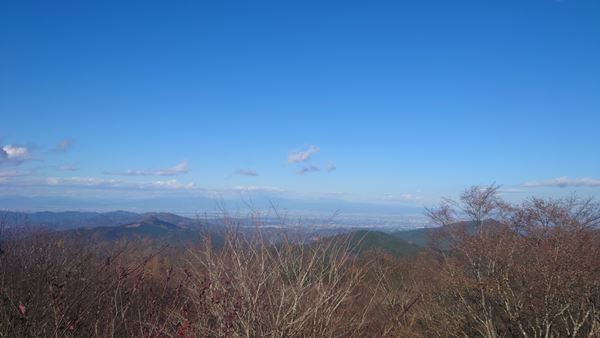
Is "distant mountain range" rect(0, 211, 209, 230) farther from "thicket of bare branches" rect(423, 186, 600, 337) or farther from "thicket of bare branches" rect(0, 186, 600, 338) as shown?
"thicket of bare branches" rect(423, 186, 600, 337)

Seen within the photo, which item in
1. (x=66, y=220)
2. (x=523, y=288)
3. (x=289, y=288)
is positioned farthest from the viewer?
(x=66, y=220)

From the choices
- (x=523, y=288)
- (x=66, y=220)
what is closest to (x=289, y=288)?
(x=523, y=288)

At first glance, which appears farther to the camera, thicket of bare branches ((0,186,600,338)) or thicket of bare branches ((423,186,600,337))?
thicket of bare branches ((423,186,600,337))

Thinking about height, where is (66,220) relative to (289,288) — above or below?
above

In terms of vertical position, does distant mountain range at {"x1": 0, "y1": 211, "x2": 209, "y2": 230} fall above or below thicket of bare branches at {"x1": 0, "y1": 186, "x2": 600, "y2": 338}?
above

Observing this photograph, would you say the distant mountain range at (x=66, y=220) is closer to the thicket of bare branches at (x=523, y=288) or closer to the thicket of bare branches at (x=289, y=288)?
the thicket of bare branches at (x=289, y=288)

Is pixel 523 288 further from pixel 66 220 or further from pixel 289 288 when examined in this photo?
pixel 66 220

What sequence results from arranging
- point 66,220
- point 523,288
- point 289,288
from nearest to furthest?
point 289,288, point 523,288, point 66,220

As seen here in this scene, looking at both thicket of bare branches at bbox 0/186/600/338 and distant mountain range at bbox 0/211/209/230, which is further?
distant mountain range at bbox 0/211/209/230

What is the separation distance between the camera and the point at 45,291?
19.6ft

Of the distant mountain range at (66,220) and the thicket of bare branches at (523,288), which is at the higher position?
the distant mountain range at (66,220)

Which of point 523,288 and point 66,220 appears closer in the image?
point 523,288

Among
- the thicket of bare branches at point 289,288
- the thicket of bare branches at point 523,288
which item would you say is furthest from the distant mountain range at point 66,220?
the thicket of bare branches at point 523,288

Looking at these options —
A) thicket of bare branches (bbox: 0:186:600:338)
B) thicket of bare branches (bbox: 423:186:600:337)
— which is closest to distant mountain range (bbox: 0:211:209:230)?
thicket of bare branches (bbox: 0:186:600:338)
